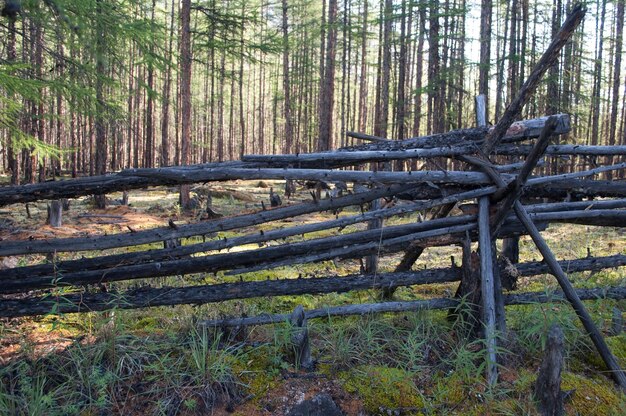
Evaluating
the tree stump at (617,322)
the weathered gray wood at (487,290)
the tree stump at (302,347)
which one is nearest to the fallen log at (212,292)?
the weathered gray wood at (487,290)

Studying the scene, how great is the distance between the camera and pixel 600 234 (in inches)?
372

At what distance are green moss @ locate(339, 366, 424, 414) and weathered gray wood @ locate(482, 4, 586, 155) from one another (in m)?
2.18

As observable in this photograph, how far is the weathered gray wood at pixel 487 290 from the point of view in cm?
302

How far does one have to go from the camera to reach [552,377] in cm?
246

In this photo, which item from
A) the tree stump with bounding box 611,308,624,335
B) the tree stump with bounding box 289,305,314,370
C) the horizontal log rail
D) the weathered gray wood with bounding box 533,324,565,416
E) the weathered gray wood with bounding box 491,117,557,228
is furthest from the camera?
the tree stump with bounding box 611,308,624,335

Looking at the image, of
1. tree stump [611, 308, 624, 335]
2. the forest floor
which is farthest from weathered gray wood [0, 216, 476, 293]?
tree stump [611, 308, 624, 335]

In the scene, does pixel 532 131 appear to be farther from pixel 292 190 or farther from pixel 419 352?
pixel 292 190

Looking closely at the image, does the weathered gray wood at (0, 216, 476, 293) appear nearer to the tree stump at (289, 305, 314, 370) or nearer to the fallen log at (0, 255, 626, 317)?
the fallen log at (0, 255, 626, 317)

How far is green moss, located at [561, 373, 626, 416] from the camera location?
288 centimetres

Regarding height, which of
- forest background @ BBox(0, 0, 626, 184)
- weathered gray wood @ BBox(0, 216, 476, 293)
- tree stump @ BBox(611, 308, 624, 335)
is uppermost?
forest background @ BBox(0, 0, 626, 184)

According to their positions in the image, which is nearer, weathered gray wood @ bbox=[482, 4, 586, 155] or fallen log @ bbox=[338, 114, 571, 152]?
A: weathered gray wood @ bbox=[482, 4, 586, 155]

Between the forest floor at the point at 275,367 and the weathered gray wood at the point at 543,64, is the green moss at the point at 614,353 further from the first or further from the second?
the weathered gray wood at the point at 543,64

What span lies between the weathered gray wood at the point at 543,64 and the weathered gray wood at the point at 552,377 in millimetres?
1685

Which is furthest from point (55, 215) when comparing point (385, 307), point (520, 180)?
point (520, 180)
